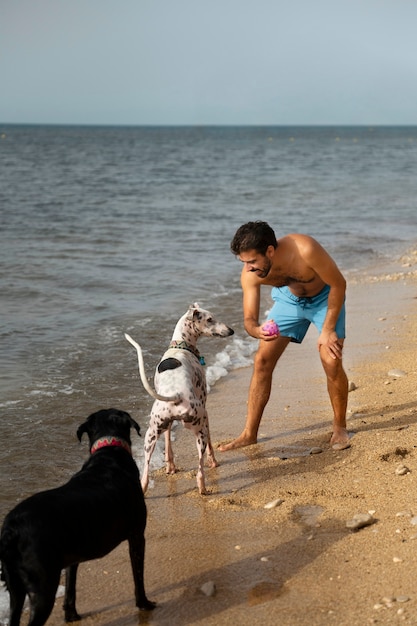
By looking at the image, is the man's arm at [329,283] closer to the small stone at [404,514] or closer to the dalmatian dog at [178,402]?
the dalmatian dog at [178,402]

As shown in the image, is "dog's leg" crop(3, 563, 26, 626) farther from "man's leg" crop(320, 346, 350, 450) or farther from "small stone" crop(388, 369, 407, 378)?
Answer: "small stone" crop(388, 369, 407, 378)

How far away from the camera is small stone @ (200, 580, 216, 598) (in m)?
4.25

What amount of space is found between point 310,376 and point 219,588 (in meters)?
4.15

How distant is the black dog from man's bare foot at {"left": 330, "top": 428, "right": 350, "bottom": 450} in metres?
2.21

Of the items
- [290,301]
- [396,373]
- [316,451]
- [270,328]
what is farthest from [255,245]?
[396,373]

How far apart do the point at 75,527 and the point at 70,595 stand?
1.86 feet

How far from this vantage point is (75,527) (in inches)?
147

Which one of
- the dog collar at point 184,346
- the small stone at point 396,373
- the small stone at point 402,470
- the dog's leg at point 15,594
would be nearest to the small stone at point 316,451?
the small stone at point 402,470

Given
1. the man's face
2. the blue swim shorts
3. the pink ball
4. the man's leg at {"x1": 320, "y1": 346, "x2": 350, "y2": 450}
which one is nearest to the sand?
the man's leg at {"x1": 320, "y1": 346, "x2": 350, "y2": 450}

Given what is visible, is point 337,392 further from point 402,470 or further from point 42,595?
point 42,595

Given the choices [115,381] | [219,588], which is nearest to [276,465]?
[219,588]

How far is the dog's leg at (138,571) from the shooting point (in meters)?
4.17

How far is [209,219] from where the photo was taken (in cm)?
2266

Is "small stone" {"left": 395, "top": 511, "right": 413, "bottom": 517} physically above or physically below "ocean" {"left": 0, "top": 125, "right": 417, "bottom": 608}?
above
